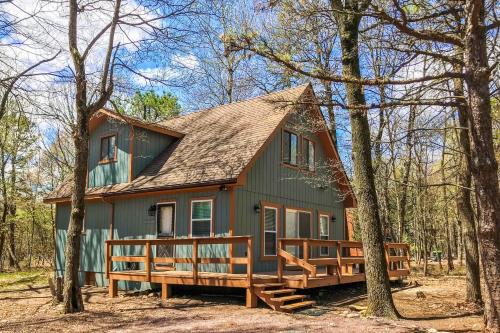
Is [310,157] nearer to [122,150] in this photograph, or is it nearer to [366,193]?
[122,150]

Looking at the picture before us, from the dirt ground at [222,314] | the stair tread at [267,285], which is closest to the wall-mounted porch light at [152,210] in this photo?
the dirt ground at [222,314]

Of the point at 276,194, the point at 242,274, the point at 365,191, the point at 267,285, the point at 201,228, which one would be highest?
the point at 276,194

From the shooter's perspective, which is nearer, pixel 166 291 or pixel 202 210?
pixel 166 291

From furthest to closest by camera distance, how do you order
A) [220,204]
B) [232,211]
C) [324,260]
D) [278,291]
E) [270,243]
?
[270,243] → [220,204] → [232,211] → [324,260] → [278,291]

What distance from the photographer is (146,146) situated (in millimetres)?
15891

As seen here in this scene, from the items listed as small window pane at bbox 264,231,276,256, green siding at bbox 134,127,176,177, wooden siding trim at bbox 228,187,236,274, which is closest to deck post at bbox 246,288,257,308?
wooden siding trim at bbox 228,187,236,274

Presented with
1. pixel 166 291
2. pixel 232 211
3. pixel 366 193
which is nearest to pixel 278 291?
pixel 232 211

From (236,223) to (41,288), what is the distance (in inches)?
309

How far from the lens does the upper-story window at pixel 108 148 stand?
53.3 feet

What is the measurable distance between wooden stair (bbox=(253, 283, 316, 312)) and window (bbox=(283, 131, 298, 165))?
530 cm

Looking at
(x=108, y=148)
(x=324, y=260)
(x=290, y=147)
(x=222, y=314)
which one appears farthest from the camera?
(x=108, y=148)

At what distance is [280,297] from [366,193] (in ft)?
10.1

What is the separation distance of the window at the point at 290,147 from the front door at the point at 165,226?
4023 millimetres

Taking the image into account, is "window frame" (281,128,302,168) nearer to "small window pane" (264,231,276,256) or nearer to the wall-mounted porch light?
"small window pane" (264,231,276,256)
